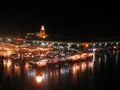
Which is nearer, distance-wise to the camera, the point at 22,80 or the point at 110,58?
the point at 22,80

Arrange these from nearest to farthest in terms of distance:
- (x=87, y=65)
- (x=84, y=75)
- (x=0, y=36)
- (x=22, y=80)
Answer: (x=22, y=80)
(x=84, y=75)
(x=87, y=65)
(x=0, y=36)

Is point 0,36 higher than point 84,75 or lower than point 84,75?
higher

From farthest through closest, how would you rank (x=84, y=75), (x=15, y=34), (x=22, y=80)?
(x=15, y=34) → (x=84, y=75) → (x=22, y=80)

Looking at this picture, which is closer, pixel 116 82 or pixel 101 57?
pixel 116 82

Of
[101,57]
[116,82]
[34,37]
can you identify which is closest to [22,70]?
[116,82]

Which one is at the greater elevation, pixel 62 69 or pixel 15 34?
pixel 15 34

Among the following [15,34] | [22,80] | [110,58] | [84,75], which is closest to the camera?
[22,80]

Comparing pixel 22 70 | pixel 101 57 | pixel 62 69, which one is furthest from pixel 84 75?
pixel 101 57

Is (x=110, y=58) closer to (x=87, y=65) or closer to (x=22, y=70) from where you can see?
(x=87, y=65)

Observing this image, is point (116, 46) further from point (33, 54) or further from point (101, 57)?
point (33, 54)
